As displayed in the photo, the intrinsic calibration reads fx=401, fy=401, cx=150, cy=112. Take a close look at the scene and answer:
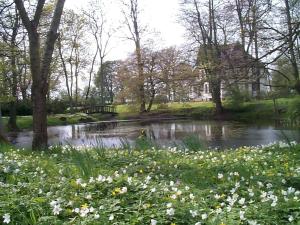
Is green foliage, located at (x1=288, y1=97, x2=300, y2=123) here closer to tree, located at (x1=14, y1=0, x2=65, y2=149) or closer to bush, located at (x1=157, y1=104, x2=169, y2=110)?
tree, located at (x1=14, y1=0, x2=65, y2=149)

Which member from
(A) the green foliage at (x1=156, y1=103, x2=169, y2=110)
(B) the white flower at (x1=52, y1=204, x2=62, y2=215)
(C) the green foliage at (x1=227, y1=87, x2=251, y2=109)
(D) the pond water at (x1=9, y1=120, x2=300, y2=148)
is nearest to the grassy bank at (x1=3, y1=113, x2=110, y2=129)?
(A) the green foliage at (x1=156, y1=103, x2=169, y2=110)

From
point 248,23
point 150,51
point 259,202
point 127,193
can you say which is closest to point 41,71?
point 248,23

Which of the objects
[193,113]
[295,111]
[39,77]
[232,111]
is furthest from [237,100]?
[39,77]

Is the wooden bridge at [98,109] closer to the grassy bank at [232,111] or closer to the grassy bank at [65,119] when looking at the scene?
the grassy bank at [232,111]

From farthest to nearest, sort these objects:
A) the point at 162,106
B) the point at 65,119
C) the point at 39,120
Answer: the point at 162,106 → the point at 65,119 → the point at 39,120

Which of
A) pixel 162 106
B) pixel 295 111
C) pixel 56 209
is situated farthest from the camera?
pixel 162 106

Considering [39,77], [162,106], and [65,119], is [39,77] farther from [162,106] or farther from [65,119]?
[162,106]

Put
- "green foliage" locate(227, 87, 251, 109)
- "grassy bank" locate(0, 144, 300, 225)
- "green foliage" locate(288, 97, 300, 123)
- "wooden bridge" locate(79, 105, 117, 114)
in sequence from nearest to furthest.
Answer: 1. "grassy bank" locate(0, 144, 300, 225)
2. "green foliage" locate(288, 97, 300, 123)
3. "green foliage" locate(227, 87, 251, 109)
4. "wooden bridge" locate(79, 105, 117, 114)

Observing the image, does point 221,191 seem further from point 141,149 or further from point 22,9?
point 22,9

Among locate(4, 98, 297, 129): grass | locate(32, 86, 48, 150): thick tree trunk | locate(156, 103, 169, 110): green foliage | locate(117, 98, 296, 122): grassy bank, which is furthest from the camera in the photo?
locate(156, 103, 169, 110): green foliage

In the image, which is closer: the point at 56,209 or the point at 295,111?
the point at 56,209

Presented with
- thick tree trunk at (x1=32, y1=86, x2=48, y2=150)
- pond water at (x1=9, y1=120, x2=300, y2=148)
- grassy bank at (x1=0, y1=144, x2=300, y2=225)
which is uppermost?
thick tree trunk at (x1=32, y1=86, x2=48, y2=150)

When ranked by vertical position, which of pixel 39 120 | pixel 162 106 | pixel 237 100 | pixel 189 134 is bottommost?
pixel 189 134

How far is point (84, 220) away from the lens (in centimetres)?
325
